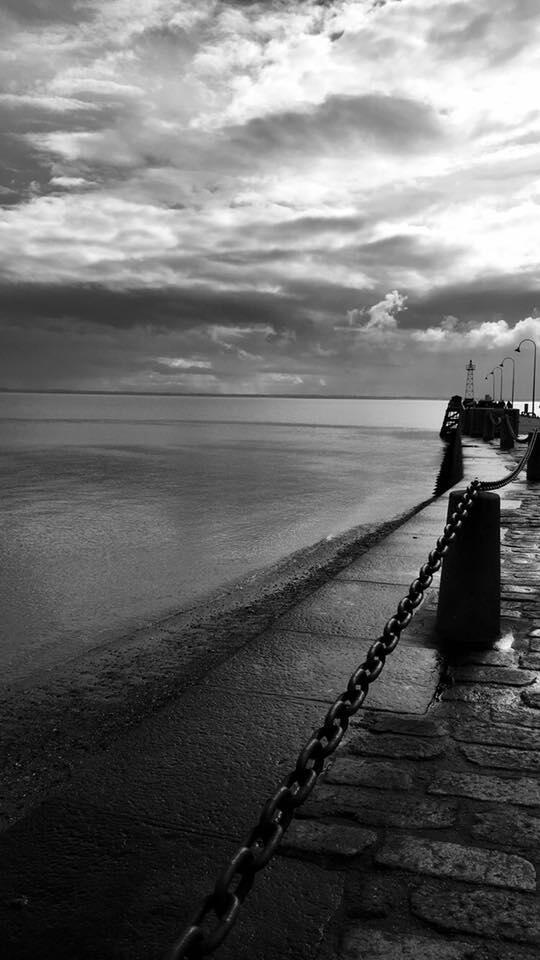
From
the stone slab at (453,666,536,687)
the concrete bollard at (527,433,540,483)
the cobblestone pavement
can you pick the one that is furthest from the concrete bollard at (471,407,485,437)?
the cobblestone pavement

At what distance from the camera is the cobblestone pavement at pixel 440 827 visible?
2.12 metres

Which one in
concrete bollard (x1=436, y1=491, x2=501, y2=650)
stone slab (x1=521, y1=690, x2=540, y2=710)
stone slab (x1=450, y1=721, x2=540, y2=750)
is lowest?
stone slab (x1=450, y1=721, x2=540, y2=750)

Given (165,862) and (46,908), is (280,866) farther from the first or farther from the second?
(46,908)

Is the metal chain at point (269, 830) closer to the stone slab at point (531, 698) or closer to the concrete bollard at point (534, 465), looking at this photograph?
the stone slab at point (531, 698)

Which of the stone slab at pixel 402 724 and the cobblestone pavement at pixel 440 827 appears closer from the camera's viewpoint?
the cobblestone pavement at pixel 440 827

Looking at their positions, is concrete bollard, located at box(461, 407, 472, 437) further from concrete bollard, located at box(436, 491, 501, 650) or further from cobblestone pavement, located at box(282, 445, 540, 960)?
cobblestone pavement, located at box(282, 445, 540, 960)

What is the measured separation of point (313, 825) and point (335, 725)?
0.91m

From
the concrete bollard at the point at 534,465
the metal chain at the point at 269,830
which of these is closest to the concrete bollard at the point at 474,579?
the metal chain at the point at 269,830

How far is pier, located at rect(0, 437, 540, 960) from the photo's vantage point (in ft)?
7.01

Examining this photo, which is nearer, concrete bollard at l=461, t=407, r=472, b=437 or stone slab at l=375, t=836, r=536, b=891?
stone slab at l=375, t=836, r=536, b=891

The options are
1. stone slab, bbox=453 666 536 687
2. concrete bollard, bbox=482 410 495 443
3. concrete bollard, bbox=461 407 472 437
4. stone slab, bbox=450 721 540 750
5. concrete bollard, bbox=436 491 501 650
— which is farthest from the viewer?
concrete bollard, bbox=461 407 472 437

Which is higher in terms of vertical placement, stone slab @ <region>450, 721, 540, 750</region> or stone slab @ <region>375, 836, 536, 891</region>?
stone slab @ <region>450, 721, 540, 750</region>

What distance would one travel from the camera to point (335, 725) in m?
1.97

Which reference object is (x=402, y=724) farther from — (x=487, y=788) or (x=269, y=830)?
(x=269, y=830)
